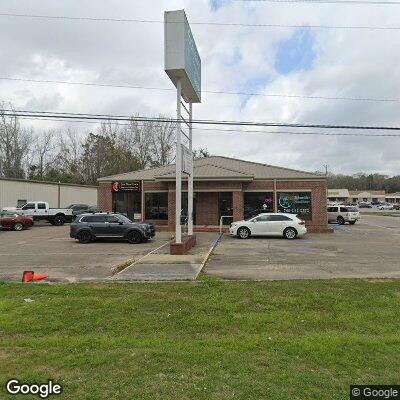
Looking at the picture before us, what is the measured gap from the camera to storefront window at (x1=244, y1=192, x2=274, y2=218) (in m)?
28.8

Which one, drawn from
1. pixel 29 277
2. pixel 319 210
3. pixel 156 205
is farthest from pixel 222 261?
pixel 156 205

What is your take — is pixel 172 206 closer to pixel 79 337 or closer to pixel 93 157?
pixel 79 337

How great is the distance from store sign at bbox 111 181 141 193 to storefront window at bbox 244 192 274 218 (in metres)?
8.06

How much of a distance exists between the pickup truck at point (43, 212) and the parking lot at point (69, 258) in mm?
15396

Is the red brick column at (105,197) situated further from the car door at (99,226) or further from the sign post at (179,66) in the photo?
the sign post at (179,66)

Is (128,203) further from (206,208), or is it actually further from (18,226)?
(18,226)

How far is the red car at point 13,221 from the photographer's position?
1200 inches

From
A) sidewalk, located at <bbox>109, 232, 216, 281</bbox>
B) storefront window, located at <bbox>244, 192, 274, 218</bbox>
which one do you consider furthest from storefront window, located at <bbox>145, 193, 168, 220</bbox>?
sidewalk, located at <bbox>109, 232, 216, 281</bbox>

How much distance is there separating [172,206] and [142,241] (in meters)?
8.41

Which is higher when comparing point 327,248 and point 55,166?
point 55,166

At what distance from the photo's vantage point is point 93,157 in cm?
6469

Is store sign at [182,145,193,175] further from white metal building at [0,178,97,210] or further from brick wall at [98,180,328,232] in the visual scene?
white metal building at [0,178,97,210]

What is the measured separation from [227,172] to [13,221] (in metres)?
16.5

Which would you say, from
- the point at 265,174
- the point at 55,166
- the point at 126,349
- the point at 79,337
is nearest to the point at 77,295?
the point at 79,337
